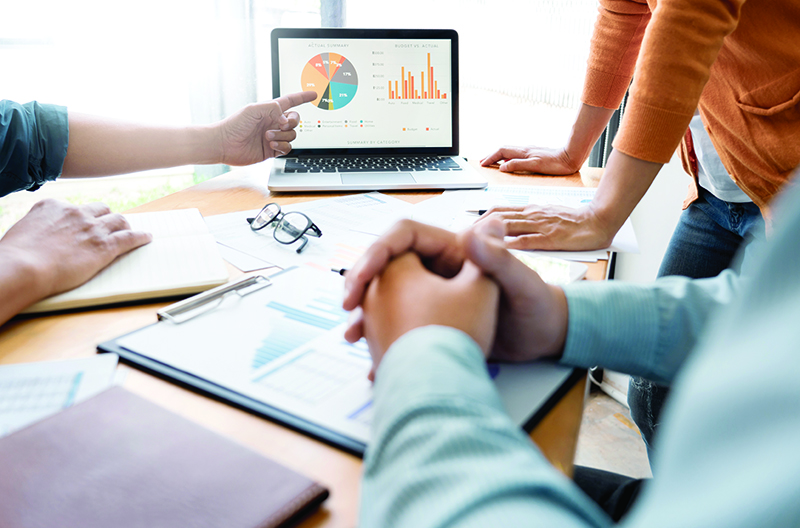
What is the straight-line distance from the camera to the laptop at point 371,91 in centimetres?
130

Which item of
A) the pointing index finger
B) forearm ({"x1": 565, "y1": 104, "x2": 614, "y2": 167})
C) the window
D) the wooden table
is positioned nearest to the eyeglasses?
the wooden table

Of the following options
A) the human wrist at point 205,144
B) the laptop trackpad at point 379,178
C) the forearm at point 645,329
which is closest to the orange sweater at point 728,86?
the forearm at point 645,329

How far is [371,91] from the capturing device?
133cm

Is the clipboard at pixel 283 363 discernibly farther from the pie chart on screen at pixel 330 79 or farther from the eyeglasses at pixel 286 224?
the pie chart on screen at pixel 330 79

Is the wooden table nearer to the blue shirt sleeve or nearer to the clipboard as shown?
the clipboard

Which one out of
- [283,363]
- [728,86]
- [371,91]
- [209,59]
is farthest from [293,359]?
[209,59]

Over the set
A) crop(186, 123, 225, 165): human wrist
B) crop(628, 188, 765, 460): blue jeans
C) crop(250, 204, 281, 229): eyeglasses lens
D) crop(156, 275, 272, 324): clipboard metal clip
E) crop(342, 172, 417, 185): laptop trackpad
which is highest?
crop(186, 123, 225, 165): human wrist

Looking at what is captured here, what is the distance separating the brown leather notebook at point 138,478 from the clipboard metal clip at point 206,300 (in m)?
0.18

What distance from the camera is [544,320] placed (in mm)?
501

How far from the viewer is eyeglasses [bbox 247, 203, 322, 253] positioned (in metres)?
0.82

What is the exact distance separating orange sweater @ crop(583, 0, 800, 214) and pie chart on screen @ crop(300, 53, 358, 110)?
688 mm

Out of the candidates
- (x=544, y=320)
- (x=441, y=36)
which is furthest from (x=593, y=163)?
(x=544, y=320)

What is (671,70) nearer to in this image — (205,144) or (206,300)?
(206,300)

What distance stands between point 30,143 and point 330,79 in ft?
2.17
